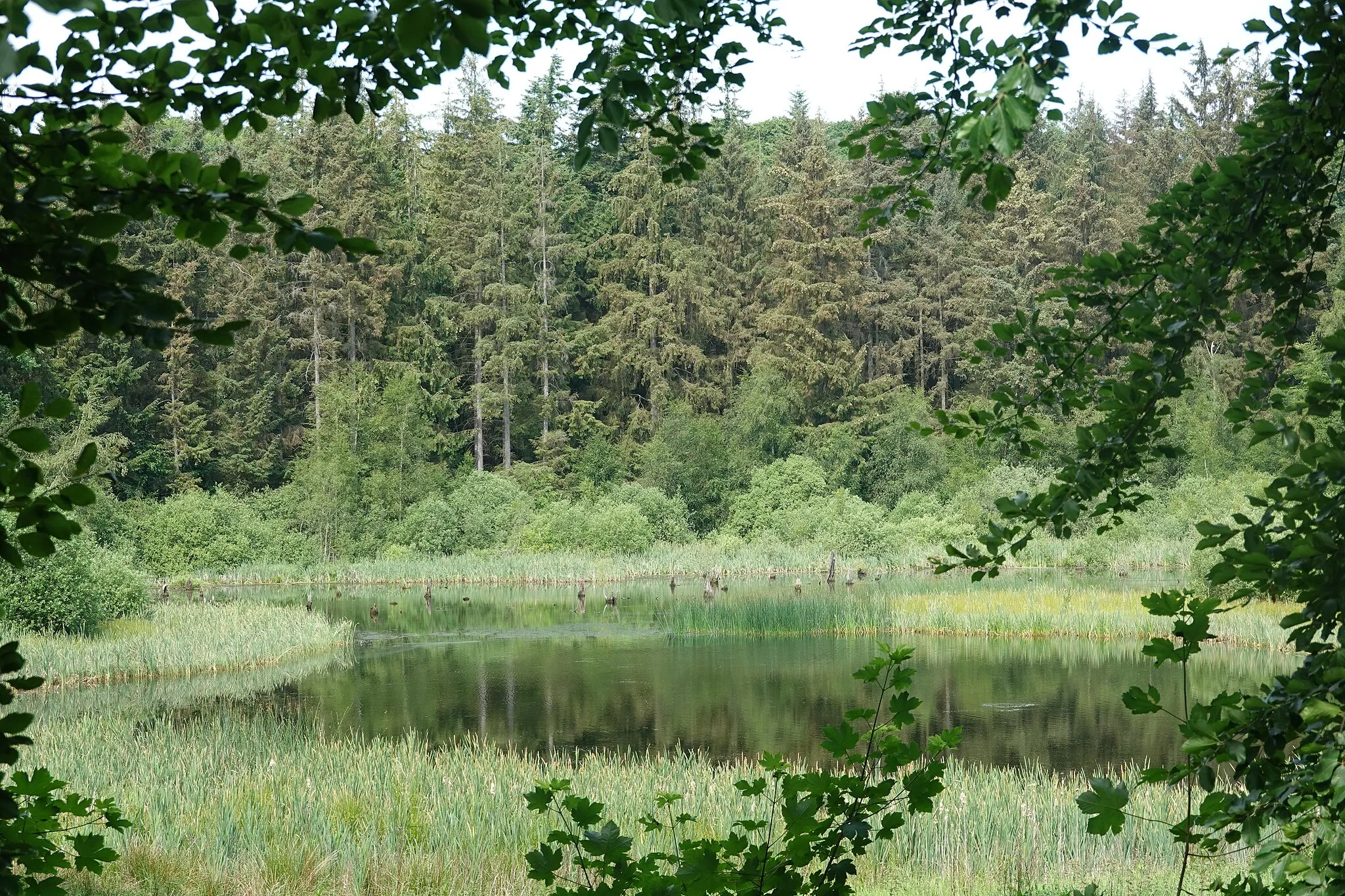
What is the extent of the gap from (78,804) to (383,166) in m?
45.3

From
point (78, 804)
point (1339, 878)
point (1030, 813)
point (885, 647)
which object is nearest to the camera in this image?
point (1339, 878)

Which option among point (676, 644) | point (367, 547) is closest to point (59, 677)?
point (676, 644)

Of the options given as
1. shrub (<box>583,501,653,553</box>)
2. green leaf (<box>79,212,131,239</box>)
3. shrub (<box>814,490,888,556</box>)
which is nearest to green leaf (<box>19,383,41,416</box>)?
green leaf (<box>79,212,131,239</box>)

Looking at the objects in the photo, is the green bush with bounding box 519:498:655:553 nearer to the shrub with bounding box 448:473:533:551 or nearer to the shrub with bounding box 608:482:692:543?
the shrub with bounding box 448:473:533:551

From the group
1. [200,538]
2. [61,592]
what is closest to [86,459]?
[61,592]

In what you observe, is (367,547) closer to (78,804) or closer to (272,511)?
(272,511)

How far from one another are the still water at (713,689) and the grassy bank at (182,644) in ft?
3.46

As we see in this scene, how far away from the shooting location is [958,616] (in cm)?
2019

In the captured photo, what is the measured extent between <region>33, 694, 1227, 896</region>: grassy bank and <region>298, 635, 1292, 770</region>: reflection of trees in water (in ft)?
8.51

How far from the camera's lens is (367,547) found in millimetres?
36531

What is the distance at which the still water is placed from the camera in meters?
12.6

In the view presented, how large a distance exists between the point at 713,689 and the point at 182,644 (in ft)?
24.4

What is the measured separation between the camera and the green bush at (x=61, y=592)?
16.5m

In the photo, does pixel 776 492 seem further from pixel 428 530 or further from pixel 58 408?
pixel 58 408
